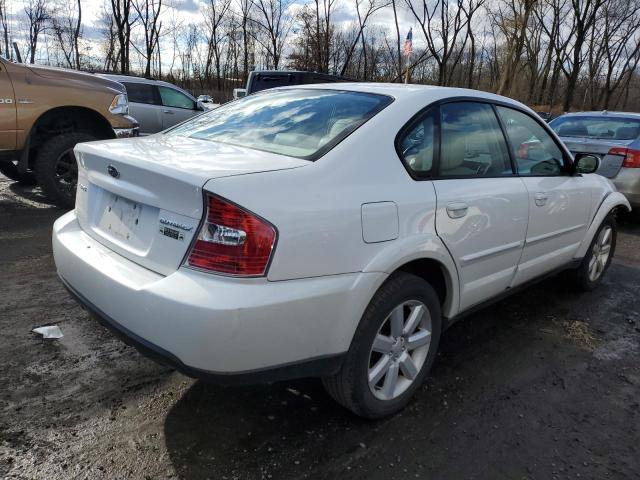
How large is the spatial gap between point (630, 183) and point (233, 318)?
6.60 meters

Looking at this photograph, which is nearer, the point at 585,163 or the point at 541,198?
the point at 541,198

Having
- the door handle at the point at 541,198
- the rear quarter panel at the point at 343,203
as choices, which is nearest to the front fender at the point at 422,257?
the rear quarter panel at the point at 343,203

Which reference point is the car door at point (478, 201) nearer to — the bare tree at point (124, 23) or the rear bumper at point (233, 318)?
the rear bumper at point (233, 318)

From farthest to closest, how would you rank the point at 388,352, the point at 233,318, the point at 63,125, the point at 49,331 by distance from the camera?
the point at 63,125 → the point at 49,331 → the point at 388,352 → the point at 233,318

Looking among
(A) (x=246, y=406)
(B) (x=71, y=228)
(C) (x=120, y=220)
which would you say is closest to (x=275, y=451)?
(A) (x=246, y=406)

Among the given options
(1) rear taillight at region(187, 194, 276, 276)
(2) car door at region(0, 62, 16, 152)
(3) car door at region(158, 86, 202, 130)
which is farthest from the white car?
(3) car door at region(158, 86, 202, 130)

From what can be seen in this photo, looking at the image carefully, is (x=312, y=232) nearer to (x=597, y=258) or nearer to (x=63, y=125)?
(x=597, y=258)

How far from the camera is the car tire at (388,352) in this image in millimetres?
2199

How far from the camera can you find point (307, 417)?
8.07 ft

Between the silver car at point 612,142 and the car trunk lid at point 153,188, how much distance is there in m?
5.98

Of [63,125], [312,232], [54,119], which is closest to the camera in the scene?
[312,232]

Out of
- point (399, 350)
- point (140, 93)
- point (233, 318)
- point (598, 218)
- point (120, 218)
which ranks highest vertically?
point (140, 93)

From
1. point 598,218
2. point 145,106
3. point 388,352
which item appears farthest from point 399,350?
point 145,106

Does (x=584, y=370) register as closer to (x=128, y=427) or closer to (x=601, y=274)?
(x=601, y=274)
